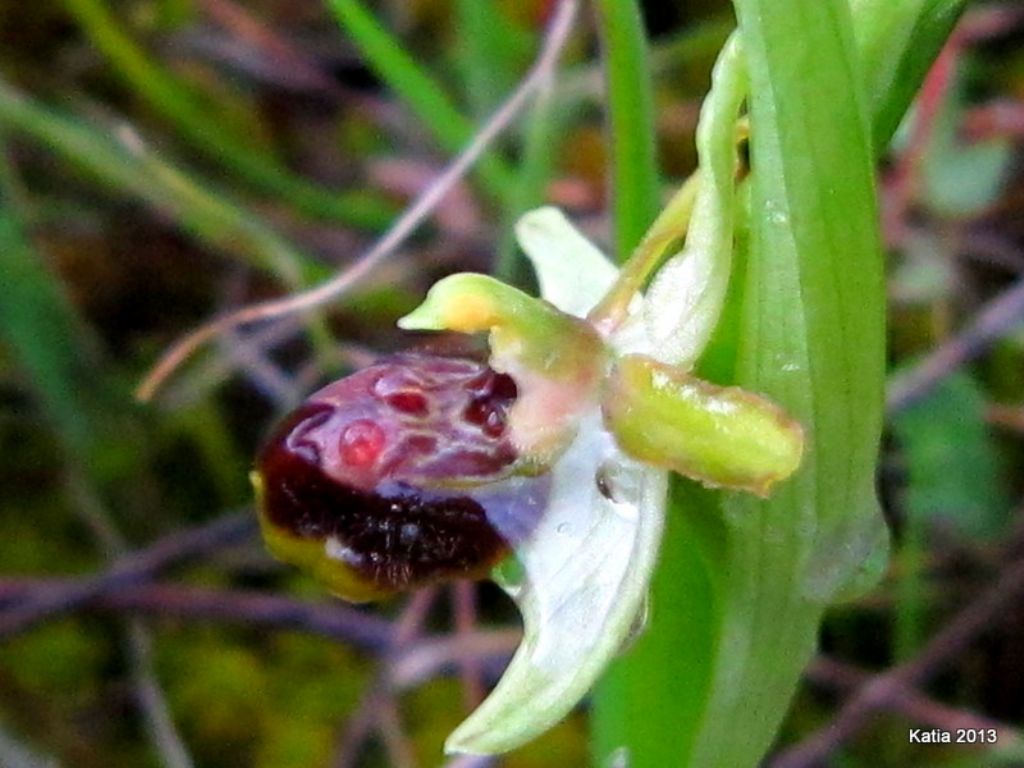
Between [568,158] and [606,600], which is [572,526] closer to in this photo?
[606,600]

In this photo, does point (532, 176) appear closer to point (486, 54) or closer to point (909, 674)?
point (486, 54)

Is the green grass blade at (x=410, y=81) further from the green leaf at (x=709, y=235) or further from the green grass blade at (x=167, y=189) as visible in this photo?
the green leaf at (x=709, y=235)

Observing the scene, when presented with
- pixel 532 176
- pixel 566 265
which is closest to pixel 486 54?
pixel 532 176

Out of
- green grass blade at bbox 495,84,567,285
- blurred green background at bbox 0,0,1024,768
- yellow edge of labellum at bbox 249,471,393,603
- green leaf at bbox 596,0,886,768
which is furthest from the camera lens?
blurred green background at bbox 0,0,1024,768

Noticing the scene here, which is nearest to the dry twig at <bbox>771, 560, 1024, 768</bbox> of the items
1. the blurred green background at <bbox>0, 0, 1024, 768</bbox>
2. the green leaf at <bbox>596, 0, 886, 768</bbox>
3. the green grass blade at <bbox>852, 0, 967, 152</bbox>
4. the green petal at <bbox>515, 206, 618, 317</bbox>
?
the blurred green background at <bbox>0, 0, 1024, 768</bbox>

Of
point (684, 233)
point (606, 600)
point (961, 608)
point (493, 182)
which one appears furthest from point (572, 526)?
point (961, 608)

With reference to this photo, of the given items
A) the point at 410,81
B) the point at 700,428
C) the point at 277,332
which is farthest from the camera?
the point at 277,332

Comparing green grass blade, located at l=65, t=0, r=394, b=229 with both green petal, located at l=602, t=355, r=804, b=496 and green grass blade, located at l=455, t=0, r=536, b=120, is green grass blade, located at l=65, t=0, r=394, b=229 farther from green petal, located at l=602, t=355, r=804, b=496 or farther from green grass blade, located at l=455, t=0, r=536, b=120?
green petal, located at l=602, t=355, r=804, b=496
